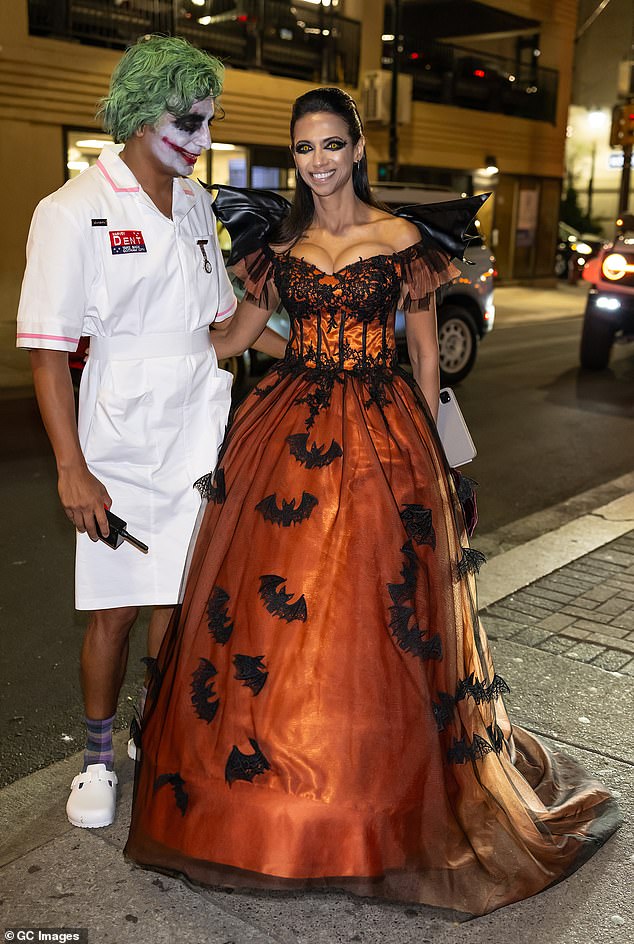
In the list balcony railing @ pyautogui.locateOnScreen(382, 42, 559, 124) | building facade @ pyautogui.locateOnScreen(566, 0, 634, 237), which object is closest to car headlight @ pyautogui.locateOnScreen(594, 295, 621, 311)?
balcony railing @ pyautogui.locateOnScreen(382, 42, 559, 124)

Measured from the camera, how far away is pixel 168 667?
9.21 ft

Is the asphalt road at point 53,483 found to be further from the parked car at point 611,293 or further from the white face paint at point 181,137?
the white face paint at point 181,137

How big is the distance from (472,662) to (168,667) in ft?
2.81

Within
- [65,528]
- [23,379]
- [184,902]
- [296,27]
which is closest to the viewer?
[184,902]

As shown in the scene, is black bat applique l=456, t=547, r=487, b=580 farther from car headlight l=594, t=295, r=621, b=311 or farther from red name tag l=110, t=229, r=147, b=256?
car headlight l=594, t=295, r=621, b=311

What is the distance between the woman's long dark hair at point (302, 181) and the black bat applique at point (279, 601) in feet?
3.46

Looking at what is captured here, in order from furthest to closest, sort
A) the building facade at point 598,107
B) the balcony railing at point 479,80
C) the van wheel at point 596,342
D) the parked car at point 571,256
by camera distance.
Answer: the building facade at point 598,107
the parked car at point 571,256
the balcony railing at point 479,80
the van wheel at point 596,342

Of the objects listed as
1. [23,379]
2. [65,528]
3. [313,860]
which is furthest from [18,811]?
[23,379]

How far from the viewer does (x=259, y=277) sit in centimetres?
307

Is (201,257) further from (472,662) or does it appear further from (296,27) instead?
(296,27)

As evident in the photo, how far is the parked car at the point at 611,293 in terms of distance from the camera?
37.4ft

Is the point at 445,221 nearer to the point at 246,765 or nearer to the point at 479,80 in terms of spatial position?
the point at 246,765
